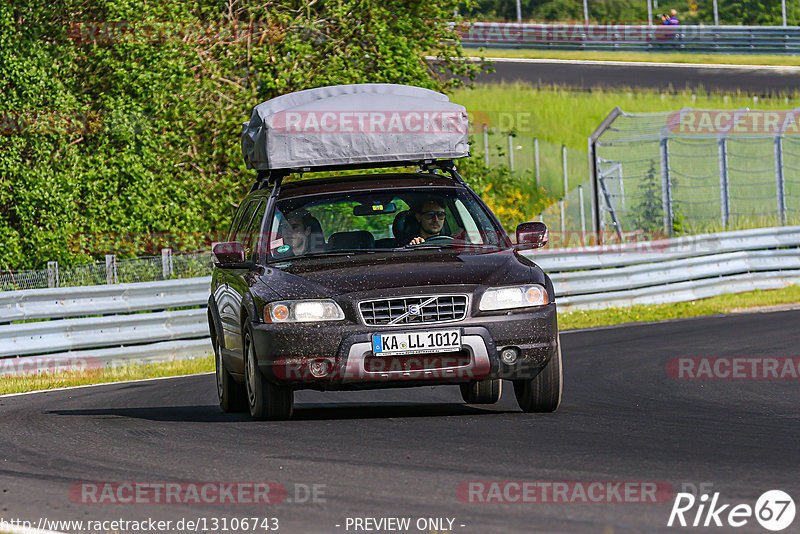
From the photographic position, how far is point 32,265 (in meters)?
22.0

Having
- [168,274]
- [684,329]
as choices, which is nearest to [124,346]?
[168,274]

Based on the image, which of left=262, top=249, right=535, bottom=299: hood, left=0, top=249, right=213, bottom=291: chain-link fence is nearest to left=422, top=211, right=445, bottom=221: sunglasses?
left=262, top=249, right=535, bottom=299: hood

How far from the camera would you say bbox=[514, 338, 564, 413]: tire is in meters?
9.31

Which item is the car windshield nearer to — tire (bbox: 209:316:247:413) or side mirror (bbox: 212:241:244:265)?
side mirror (bbox: 212:241:244:265)

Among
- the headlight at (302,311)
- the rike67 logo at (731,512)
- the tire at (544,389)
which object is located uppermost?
the headlight at (302,311)

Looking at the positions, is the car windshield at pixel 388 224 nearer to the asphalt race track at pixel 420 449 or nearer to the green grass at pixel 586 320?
the asphalt race track at pixel 420 449

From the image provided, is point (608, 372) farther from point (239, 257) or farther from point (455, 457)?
point (455, 457)

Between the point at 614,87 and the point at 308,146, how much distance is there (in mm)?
33963

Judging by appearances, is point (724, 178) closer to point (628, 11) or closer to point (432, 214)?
point (432, 214)

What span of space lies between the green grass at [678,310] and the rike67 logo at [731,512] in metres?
13.9

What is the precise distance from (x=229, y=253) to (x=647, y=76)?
124 ft

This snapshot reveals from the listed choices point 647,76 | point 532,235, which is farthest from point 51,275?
point 647,76

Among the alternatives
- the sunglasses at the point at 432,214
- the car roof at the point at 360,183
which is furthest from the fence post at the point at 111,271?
the sunglasses at the point at 432,214

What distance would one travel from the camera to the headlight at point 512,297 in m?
8.96
